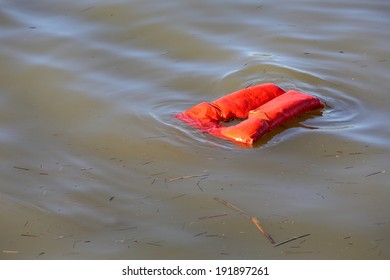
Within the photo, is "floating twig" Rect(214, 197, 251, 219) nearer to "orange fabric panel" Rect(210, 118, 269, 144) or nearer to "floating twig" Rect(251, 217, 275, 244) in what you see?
"floating twig" Rect(251, 217, 275, 244)

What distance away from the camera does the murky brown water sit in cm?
380

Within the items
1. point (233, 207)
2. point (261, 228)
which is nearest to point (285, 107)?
Answer: point (233, 207)

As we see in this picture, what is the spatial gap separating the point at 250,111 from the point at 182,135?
0.46m

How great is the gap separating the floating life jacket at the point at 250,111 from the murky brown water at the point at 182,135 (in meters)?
0.08

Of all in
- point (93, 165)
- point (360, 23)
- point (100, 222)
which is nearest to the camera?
point (100, 222)

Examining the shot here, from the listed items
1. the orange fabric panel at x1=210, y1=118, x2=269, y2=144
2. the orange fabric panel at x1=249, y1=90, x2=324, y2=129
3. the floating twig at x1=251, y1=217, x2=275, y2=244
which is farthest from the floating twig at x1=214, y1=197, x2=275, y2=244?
the orange fabric panel at x1=249, y1=90, x2=324, y2=129

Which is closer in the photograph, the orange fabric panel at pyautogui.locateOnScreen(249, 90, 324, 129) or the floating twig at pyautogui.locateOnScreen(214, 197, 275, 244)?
the floating twig at pyautogui.locateOnScreen(214, 197, 275, 244)

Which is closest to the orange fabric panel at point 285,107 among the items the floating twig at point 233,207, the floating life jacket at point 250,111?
the floating life jacket at point 250,111

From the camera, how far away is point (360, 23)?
21.5ft

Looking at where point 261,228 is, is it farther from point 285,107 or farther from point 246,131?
point 285,107

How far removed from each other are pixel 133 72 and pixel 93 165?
4.55 ft

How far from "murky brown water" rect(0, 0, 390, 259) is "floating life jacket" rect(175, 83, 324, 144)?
8 cm
